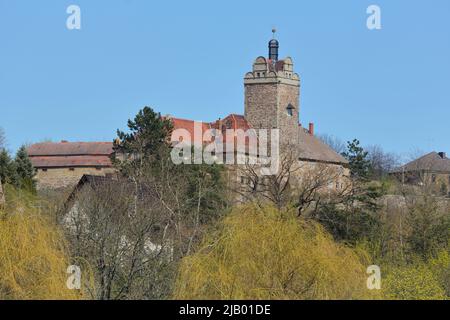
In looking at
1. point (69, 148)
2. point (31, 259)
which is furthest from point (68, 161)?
point (31, 259)

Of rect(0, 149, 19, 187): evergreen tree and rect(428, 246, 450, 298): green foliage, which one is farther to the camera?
rect(0, 149, 19, 187): evergreen tree

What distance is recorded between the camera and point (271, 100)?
255ft

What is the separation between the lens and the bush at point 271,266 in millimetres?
20484

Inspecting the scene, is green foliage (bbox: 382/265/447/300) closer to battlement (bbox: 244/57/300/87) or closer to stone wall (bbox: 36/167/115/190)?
battlement (bbox: 244/57/300/87)

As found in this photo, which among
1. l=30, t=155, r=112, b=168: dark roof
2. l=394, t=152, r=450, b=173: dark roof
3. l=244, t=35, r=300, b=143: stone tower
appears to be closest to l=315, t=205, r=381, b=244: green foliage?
l=244, t=35, r=300, b=143: stone tower

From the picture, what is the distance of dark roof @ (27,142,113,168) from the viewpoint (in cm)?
9569

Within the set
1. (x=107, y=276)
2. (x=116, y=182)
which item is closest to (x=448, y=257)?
(x=116, y=182)

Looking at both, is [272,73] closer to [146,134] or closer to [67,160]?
[146,134]

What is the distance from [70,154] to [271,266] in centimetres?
7784

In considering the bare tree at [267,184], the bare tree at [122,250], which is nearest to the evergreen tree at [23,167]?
the bare tree at [267,184]

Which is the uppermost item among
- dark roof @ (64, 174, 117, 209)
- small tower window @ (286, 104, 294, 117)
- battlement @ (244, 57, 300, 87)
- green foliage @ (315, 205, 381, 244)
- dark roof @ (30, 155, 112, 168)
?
battlement @ (244, 57, 300, 87)

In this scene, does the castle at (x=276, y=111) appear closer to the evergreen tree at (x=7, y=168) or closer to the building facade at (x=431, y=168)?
the building facade at (x=431, y=168)

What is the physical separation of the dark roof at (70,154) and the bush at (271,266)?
234ft

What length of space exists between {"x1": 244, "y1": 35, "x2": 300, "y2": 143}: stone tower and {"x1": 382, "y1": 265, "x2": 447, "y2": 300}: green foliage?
46894mm
